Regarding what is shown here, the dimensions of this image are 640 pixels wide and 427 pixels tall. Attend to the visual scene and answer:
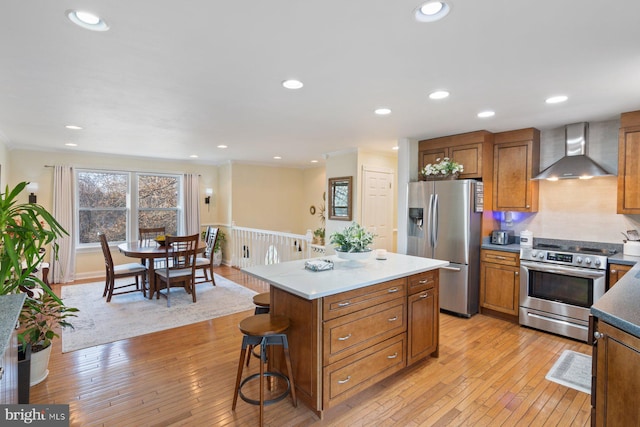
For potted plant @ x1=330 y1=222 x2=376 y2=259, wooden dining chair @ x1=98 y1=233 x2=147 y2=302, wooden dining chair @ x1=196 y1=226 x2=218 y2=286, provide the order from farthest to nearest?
wooden dining chair @ x1=196 y1=226 x2=218 y2=286 → wooden dining chair @ x1=98 y1=233 x2=147 y2=302 → potted plant @ x1=330 y1=222 x2=376 y2=259

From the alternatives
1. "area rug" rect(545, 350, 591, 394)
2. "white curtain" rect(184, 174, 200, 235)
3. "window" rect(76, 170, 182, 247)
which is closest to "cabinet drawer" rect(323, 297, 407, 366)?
"area rug" rect(545, 350, 591, 394)

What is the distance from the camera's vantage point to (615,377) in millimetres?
1509

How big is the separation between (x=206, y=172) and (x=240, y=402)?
6016mm

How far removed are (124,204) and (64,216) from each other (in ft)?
3.30

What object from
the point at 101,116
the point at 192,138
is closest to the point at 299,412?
the point at 101,116

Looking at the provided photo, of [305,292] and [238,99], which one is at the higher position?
[238,99]

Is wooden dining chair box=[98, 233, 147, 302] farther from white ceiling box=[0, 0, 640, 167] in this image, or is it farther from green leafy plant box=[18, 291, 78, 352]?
green leafy plant box=[18, 291, 78, 352]

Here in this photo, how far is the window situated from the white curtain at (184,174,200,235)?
0.74 feet

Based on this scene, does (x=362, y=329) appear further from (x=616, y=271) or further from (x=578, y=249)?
(x=578, y=249)

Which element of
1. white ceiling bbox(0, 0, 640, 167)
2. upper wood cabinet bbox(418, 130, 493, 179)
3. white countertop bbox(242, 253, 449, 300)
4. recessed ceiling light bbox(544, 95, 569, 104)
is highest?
recessed ceiling light bbox(544, 95, 569, 104)

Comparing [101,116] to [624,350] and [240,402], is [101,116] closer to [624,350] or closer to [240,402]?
[240,402]

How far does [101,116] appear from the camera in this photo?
350 centimetres

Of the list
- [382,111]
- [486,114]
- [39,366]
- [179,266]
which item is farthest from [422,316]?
[179,266]

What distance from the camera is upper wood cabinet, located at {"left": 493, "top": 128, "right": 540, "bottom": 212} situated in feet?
13.1
